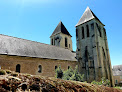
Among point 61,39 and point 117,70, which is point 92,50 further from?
point 117,70

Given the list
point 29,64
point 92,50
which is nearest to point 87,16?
point 92,50

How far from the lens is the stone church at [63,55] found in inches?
528

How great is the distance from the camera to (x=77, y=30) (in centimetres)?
2389

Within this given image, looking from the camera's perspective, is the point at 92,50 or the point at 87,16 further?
the point at 87,16

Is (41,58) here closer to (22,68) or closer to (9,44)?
(22,68)

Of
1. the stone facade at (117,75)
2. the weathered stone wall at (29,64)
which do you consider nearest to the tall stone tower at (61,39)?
the weathered stone wall at (29,64)

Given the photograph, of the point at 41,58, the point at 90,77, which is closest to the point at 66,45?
the point at 90,77

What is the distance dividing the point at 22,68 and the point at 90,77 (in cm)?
1286

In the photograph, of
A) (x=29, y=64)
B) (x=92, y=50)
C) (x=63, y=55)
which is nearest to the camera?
(x=29, y=64)

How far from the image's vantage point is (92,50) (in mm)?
19859

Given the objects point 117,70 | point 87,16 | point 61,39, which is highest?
point 87,16

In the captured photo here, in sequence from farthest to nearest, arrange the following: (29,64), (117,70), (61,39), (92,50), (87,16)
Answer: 1. (117,70)
2. (61,39)
3. (87,16)
4. (92,50)
5. (29,64)

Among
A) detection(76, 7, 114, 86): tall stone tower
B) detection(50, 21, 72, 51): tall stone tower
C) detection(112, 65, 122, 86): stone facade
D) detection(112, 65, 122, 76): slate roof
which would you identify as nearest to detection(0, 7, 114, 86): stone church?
detection(76, 7, 114, 86): tall stone tower

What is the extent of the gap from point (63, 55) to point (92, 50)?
606cm
